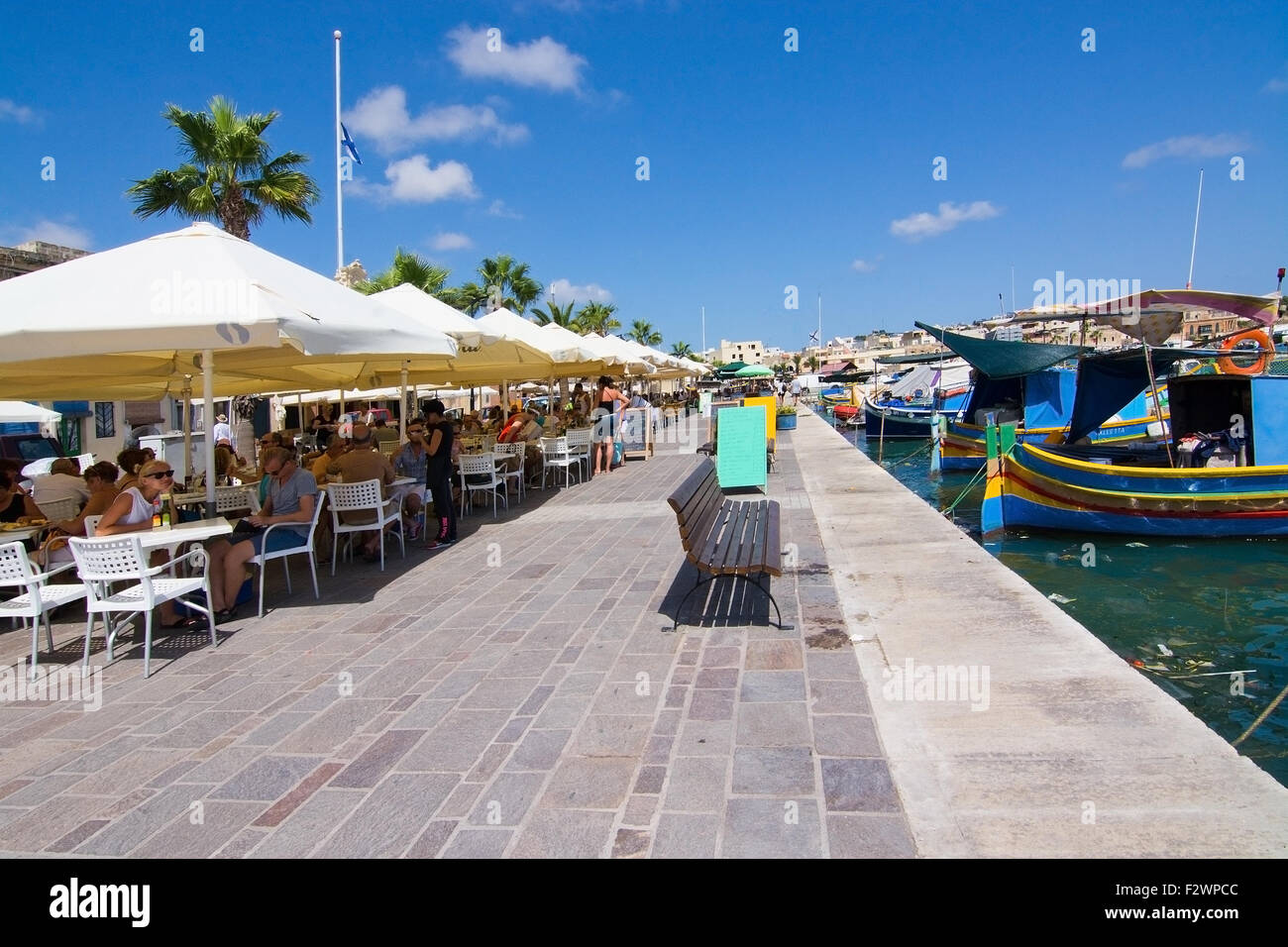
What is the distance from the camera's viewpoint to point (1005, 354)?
1583 cm

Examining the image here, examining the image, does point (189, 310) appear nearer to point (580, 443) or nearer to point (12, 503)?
point (12, 503)

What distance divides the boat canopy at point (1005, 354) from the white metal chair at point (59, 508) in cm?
1486

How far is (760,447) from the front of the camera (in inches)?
426

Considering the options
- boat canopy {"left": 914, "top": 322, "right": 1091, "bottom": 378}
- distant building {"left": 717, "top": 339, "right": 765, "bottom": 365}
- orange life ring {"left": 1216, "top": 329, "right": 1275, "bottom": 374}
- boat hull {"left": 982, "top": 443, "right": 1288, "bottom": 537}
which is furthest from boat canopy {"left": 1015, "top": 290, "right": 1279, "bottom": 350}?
distant building {"left": 717, "top": 339, "right": 765, "bottom": 365}

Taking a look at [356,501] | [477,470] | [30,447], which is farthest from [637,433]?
[356,501]

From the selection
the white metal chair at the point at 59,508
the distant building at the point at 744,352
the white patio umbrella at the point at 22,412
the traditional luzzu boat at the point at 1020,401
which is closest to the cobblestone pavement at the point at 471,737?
the white metal chair at the point at 59,508

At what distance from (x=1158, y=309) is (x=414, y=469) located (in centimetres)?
1096

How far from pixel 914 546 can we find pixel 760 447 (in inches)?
164

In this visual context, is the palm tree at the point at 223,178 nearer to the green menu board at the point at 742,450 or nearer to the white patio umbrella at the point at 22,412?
the white patio umbrella at the point at 22,412

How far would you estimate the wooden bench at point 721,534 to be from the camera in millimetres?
4641

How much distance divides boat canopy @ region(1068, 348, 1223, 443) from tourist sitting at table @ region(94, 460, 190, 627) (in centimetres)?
1398

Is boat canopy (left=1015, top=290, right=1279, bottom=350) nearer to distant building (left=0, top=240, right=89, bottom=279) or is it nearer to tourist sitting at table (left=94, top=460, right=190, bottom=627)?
tourist sitting at table (left=94, top=460, right=190, bottom=627)

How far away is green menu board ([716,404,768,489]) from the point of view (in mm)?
10836
